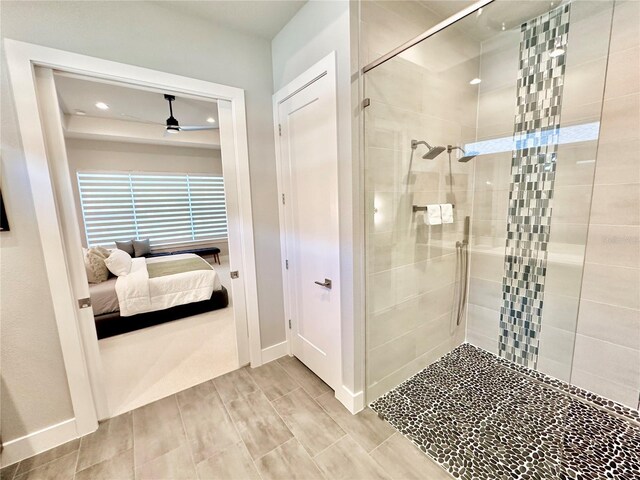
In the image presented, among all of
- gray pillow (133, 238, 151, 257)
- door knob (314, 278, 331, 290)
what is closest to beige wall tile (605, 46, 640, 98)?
door knob (314, 278, 331, 290)

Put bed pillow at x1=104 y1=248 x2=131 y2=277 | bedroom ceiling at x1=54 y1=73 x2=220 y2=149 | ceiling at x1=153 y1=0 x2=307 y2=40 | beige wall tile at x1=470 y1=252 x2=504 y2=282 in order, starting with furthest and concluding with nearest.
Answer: bed pillow at x1=104 y1=248 x2=131 y2=277
bedroom ceiling at x1=54 y1=73 x2=220 y2=149
beige wall tile at x1=470 y1=252 x2=504 y2=282
ceiling at x1=153 y1=0 x2=307 y2=40

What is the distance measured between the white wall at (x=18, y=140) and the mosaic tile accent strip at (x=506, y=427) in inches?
82.8

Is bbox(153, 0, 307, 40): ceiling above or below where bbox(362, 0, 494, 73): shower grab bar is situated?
above

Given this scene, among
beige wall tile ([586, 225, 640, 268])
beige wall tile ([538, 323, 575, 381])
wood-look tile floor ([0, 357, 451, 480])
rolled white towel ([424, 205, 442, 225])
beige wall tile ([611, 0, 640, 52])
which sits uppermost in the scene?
beige wall tile ([611, 0, 640, 52])

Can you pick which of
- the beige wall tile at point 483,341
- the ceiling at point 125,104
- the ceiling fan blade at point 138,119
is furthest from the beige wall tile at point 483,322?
the ceiling fan blade at point 138,119

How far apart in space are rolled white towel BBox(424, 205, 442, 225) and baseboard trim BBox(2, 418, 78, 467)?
2.76 m

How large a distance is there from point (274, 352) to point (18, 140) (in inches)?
88.1

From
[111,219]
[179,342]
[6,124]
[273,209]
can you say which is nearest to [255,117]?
[273,209]

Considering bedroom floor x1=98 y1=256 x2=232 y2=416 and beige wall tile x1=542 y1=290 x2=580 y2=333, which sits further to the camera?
bedroom floor x1=98 y1=256 x2=232 y2=416

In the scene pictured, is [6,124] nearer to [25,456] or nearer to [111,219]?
[25,456]

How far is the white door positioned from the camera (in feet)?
5.76

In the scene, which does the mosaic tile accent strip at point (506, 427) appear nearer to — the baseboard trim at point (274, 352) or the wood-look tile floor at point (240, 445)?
the wood-look tile floor at point (240, 445)

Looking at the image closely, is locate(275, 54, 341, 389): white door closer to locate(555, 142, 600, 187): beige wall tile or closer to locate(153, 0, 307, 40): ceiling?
locate(153, 0, 307, 40): ceiling

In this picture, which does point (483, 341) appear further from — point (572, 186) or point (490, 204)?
point (572, 186)
